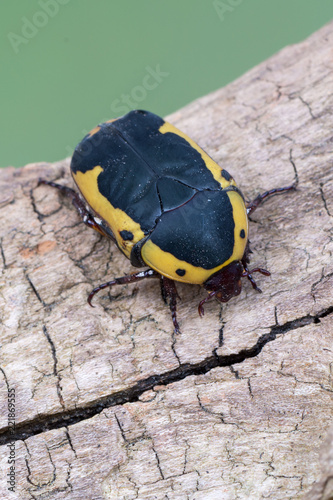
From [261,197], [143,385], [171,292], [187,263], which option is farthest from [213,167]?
[143,385]

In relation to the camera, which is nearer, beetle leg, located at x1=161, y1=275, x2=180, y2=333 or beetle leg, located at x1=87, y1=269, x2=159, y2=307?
beetle leg, located at x1=161, y1=275, x2=180, y2=333

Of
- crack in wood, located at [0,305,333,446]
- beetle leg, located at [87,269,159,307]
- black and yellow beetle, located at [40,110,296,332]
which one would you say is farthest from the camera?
beetle leg, located at [87,269,159,307]

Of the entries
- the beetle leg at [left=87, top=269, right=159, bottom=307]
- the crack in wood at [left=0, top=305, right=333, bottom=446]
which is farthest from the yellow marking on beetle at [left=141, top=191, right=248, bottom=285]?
the crack in wood at [left=0, top=305, right=333, bottom=446]

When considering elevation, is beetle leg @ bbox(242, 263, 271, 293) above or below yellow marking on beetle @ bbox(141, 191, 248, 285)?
below

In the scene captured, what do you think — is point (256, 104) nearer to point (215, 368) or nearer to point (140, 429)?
point (215, 368)

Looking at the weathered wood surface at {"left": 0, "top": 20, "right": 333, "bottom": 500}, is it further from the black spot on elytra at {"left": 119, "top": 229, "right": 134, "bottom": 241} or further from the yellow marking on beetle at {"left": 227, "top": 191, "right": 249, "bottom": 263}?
the black spot on elytra at {"left": 119, "top": 229, "right": 134, "bottom": 241}

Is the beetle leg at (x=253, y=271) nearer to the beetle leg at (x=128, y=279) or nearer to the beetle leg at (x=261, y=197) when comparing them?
the beetle leg at (x=261, y=197)

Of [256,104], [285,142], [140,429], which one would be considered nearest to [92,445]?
[140,429]

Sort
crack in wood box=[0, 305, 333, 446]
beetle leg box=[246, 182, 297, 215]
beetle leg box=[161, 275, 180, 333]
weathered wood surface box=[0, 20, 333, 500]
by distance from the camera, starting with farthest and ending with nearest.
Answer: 1. beetle leg box=[246, 182, 297, 215]
2. beetle leg box=[161, 275, 180, 333]
3. crack in wood box=[0, 305, 333, 446]
4. weathered wood surface box=[0, 20, 333, 500]
